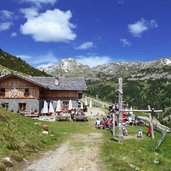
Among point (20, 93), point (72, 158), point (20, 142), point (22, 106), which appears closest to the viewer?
point (72, 158)

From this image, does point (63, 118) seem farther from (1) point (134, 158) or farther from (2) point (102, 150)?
(1) point (134, 158)

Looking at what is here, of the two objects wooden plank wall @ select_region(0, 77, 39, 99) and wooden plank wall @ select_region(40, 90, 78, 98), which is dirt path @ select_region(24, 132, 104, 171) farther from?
wooden plank wall @ select_region(40, 90, 78, 98)

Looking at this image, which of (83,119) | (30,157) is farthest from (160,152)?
(83,119)

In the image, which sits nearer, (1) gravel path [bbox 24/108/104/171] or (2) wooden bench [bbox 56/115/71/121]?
(1) gravel path [bbox 24/108/104/171]

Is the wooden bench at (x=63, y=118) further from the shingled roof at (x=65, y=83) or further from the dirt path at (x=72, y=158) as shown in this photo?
the dirt path at (x=72, y=158)

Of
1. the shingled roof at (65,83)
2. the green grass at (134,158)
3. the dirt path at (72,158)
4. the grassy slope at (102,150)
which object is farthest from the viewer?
the shingled roof at (65,83)

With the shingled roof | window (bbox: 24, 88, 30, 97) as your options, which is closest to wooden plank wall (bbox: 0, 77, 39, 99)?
window (bbox: 24, 88, 30, 97)

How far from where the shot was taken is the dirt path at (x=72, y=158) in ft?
63.5

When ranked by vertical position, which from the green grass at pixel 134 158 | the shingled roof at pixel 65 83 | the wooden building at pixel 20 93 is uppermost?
the shingled roof at pixel 65 83

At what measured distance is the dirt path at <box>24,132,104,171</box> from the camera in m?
19.3

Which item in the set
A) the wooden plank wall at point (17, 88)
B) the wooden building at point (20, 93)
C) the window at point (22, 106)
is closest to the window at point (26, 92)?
the wooden building at point (20, 93)

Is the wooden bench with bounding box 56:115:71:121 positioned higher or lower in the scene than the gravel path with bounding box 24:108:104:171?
higher

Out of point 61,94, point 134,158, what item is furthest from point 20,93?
point 134,158

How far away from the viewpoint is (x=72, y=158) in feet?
72.5
